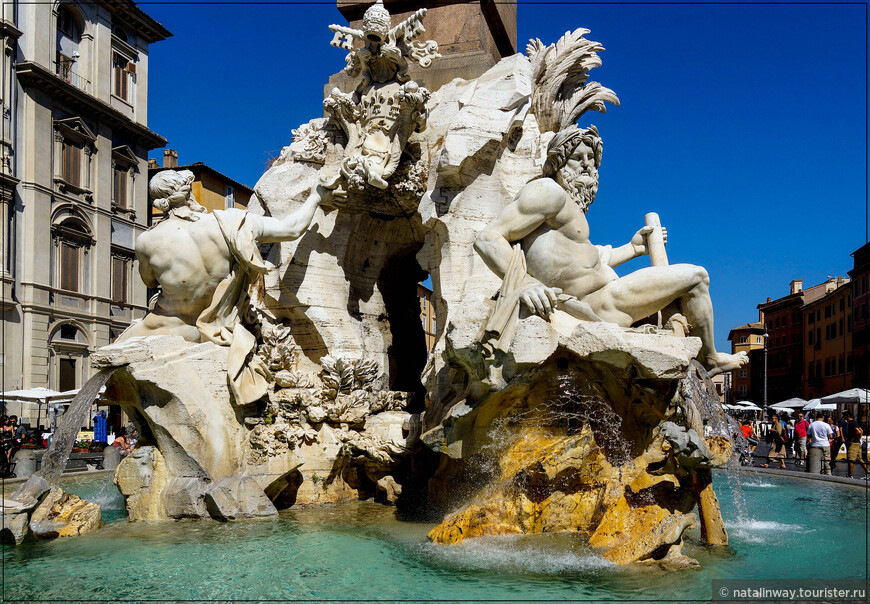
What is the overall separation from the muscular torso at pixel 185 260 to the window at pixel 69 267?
19.1 meters

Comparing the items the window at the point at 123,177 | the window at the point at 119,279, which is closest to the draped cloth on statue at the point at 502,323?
the window at the point at 119,279

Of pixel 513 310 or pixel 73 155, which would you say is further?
pixel 73 155

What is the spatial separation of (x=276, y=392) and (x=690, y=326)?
14.2 ft

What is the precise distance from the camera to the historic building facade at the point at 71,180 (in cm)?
2322

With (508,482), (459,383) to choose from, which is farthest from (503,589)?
(459,383)

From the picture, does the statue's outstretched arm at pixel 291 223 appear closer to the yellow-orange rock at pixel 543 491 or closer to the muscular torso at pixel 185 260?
the muscular torso at pixel 185 260

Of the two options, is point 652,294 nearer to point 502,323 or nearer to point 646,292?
point 646,292

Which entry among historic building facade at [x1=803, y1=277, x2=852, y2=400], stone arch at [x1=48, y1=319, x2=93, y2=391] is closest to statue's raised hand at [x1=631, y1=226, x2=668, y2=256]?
Result: stone arch at [x1=48, y1=319, x2=93, y2=391]

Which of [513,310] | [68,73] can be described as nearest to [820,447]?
[513,310]

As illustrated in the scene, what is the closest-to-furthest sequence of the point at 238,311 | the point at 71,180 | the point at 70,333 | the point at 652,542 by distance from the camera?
the point at 652,542 < the point at 238,311 < the point at 70,333 < the point at 71,180

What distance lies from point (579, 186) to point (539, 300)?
1.31 metres

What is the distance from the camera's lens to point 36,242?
937 inches

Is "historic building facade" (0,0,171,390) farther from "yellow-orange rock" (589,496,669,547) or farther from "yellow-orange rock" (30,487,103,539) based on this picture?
"yellow-orange rock" (589,496,669,547)

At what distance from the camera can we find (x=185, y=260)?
782 cm
